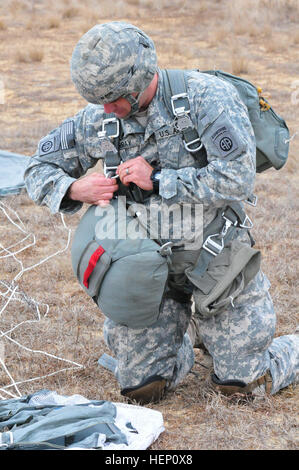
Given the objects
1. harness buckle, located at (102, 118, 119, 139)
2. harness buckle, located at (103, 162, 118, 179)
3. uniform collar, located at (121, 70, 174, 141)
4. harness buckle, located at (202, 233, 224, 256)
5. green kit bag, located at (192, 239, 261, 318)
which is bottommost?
green kit bag, located at (192, 239, 261, 318)

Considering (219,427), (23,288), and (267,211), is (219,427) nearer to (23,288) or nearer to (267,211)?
(23,288)

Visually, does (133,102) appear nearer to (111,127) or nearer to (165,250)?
(111,127)

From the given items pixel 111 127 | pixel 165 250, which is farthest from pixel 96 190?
pixel 165 250

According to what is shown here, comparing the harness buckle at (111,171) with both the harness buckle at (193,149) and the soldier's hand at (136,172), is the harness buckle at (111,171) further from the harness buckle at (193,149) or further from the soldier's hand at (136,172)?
the harness buckle at (193,149)

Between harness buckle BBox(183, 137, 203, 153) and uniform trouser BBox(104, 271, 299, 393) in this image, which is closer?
harness buckle BBox(183, 137, 203, 153)

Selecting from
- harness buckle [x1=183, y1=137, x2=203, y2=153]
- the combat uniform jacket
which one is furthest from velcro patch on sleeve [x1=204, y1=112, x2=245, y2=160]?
harness buckle [x1=183, y1=137, x2=203, y2=153]

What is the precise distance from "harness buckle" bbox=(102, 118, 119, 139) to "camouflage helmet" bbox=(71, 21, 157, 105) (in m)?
0.20

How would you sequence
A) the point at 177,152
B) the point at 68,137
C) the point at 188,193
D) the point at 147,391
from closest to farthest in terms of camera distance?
1. the point at 188,193
2. the point at 177,152
3. the point at 68,137
4. the point at 147,391

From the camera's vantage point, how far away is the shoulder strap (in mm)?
3102

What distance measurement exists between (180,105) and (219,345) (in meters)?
1.16

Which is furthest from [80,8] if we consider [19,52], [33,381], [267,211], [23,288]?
[33,381]

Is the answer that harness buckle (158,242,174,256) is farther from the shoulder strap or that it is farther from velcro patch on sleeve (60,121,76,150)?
velcro patch on sleeve (60,121,76,150)

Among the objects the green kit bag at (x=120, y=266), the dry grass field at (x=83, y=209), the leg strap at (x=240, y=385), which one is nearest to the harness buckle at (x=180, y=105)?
the green kit bag at (x=120, y=266)

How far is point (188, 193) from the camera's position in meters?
3.09
